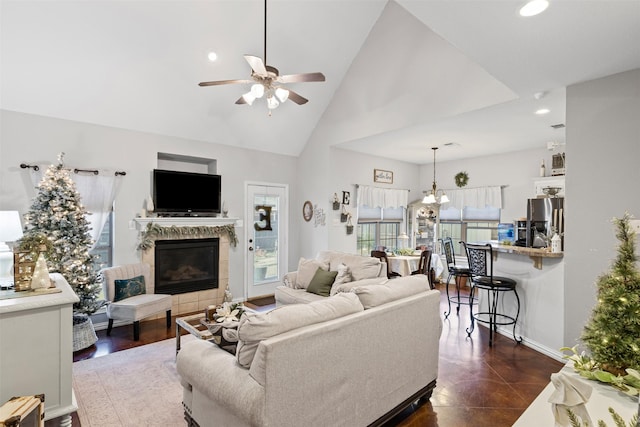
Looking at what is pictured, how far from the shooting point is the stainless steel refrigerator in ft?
11.9

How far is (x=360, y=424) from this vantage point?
198 cm

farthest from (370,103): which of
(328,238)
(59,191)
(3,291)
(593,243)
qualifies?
(3,291)

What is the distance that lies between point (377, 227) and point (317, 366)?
5.44 metres

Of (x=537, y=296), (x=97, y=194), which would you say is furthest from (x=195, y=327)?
(x=537, y=296)

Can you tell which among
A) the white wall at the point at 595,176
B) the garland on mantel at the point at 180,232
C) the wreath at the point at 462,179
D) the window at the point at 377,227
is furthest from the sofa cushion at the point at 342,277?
the wreath at the point at 462,179

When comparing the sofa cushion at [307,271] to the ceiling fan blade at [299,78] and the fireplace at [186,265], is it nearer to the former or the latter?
the fireplace at [186,265]

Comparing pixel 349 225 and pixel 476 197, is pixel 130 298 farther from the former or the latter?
pixel 476 197

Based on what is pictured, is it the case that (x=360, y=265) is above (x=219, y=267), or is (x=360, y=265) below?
above

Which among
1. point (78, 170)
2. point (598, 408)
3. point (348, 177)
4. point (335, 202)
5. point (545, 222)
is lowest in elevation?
point (598, 408)

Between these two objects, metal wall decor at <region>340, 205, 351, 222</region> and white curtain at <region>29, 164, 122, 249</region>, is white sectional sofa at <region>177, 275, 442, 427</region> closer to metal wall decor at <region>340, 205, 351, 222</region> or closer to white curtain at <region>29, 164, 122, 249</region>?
white curtain at <region>29, 164, 122, 249</region>

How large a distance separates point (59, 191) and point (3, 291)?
1721 mm

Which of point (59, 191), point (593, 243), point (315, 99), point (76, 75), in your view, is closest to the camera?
point (593, 243)

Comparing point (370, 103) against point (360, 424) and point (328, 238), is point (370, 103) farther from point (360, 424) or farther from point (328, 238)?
point (360, 424)

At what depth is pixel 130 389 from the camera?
2.76 metres
